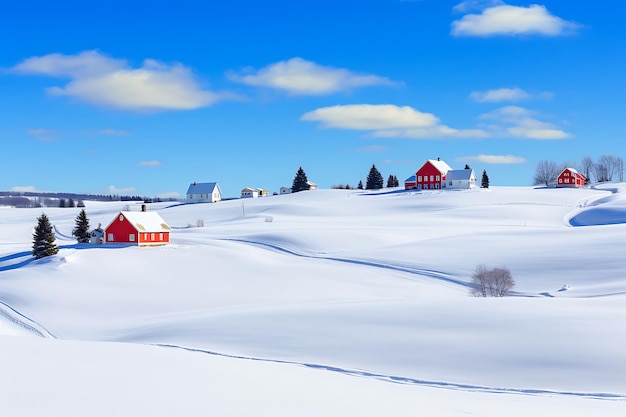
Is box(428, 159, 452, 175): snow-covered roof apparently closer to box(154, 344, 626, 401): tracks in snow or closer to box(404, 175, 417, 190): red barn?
box(404, 175, 417, 190): red barn

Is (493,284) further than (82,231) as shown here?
No

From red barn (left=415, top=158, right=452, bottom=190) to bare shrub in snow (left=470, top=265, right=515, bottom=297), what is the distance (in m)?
74.7

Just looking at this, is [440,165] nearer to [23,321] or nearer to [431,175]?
[431,175]

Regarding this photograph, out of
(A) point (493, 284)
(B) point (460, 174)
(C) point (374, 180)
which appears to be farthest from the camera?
(C) point (374, 180)

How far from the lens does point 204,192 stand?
394ft

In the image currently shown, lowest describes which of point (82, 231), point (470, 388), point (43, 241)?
point (470, 388)

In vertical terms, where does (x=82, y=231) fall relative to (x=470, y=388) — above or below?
above

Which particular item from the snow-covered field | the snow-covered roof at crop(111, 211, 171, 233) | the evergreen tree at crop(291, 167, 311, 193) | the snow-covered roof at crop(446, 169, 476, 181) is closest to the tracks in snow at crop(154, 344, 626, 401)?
the snow-covered field

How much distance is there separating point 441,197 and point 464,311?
75427 millimetres

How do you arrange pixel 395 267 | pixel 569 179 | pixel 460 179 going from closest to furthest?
pixel 395 267
pixel 460 179
pixel 569 179

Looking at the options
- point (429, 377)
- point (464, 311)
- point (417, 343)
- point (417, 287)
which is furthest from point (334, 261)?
point (429, 377)

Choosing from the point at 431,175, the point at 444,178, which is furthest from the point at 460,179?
the point at 431,175

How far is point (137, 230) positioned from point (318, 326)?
103 feet

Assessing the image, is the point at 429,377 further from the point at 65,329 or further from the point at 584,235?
the point at 584,235
